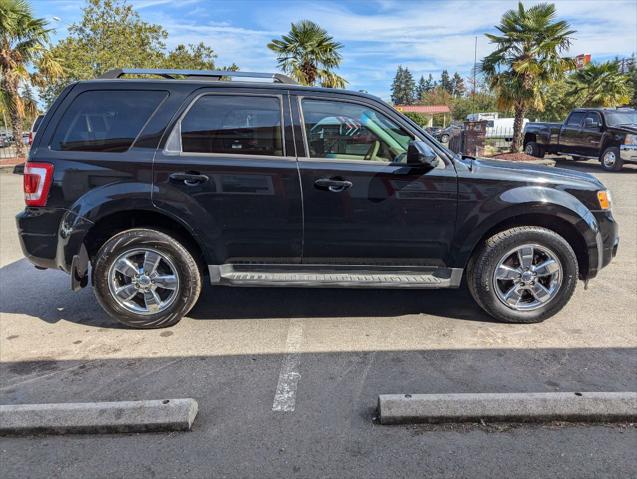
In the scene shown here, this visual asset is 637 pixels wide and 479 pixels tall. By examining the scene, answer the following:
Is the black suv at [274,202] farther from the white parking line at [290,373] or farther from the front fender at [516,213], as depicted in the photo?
the white parking line at [290,373]

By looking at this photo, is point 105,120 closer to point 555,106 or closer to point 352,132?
point 352,132

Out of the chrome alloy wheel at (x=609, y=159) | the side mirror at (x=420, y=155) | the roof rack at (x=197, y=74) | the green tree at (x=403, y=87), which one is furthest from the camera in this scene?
the green tree at (x=403, y=87)

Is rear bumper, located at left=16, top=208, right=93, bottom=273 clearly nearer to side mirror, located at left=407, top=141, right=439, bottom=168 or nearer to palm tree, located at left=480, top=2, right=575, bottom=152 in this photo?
side mirror, located at left=407, top=141, right=439, bottom=168

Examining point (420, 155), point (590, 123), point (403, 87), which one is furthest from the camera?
point (403, 87)

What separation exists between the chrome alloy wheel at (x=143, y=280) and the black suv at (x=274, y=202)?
11 millimetres

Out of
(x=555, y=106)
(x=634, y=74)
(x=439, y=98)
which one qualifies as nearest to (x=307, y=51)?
(x=555, y=106)

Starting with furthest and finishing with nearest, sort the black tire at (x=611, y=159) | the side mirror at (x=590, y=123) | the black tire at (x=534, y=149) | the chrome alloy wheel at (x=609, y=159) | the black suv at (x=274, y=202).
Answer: the black tire at (x=534, y=149)
the side mirror at (x=590, y=123)
the chrome alloy wheel at (x=609, y=159)
the black tire at (x=611, y=159)
the black suv at (x=274, y=202)

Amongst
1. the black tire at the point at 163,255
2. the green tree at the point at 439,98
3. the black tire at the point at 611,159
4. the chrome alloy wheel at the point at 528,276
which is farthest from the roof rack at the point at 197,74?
the green tree at the point at 439,98

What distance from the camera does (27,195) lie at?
3857mm

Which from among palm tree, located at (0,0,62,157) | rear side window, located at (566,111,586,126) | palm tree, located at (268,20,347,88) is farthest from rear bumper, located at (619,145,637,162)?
palm tree, located at (0,0,62,157)

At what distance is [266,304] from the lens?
4598mm

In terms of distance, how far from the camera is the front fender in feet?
12.6

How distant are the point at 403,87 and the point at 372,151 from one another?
132755mm

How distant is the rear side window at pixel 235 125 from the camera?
385 cm
